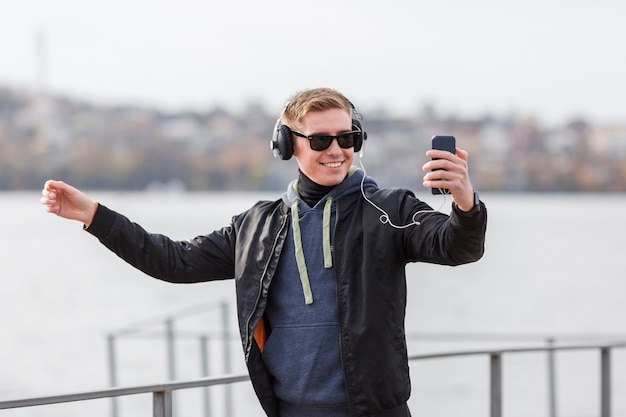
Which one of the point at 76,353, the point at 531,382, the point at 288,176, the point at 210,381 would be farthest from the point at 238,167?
the point at 210,381

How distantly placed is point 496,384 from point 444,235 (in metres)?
1.77

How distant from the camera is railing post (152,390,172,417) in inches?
119

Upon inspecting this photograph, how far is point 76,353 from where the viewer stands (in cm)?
2423

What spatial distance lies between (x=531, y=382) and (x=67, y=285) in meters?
25.6

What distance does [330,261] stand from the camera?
2553 mm

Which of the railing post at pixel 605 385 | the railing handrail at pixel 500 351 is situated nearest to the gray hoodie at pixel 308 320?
the railing handrail at pixel 500 351

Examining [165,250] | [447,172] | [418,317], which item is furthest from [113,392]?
[418,317]

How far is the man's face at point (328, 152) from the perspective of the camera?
8.68 ft

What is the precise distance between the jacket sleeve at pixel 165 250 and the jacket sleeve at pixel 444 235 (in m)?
0.61

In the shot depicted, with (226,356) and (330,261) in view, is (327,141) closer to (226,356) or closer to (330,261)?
(330,261)

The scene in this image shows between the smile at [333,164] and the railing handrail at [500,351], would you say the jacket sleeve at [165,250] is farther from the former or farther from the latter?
the railing handrail at [500,351]

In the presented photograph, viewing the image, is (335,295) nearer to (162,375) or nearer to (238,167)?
(162,375)

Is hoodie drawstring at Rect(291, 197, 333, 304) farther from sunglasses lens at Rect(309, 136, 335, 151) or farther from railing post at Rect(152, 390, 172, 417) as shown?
railing post at Rect(152, 390, 172, 417)

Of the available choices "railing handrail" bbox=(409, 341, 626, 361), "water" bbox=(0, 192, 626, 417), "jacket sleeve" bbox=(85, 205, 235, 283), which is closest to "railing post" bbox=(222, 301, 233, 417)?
"water" bbox=(0, 192, 626, 417)
